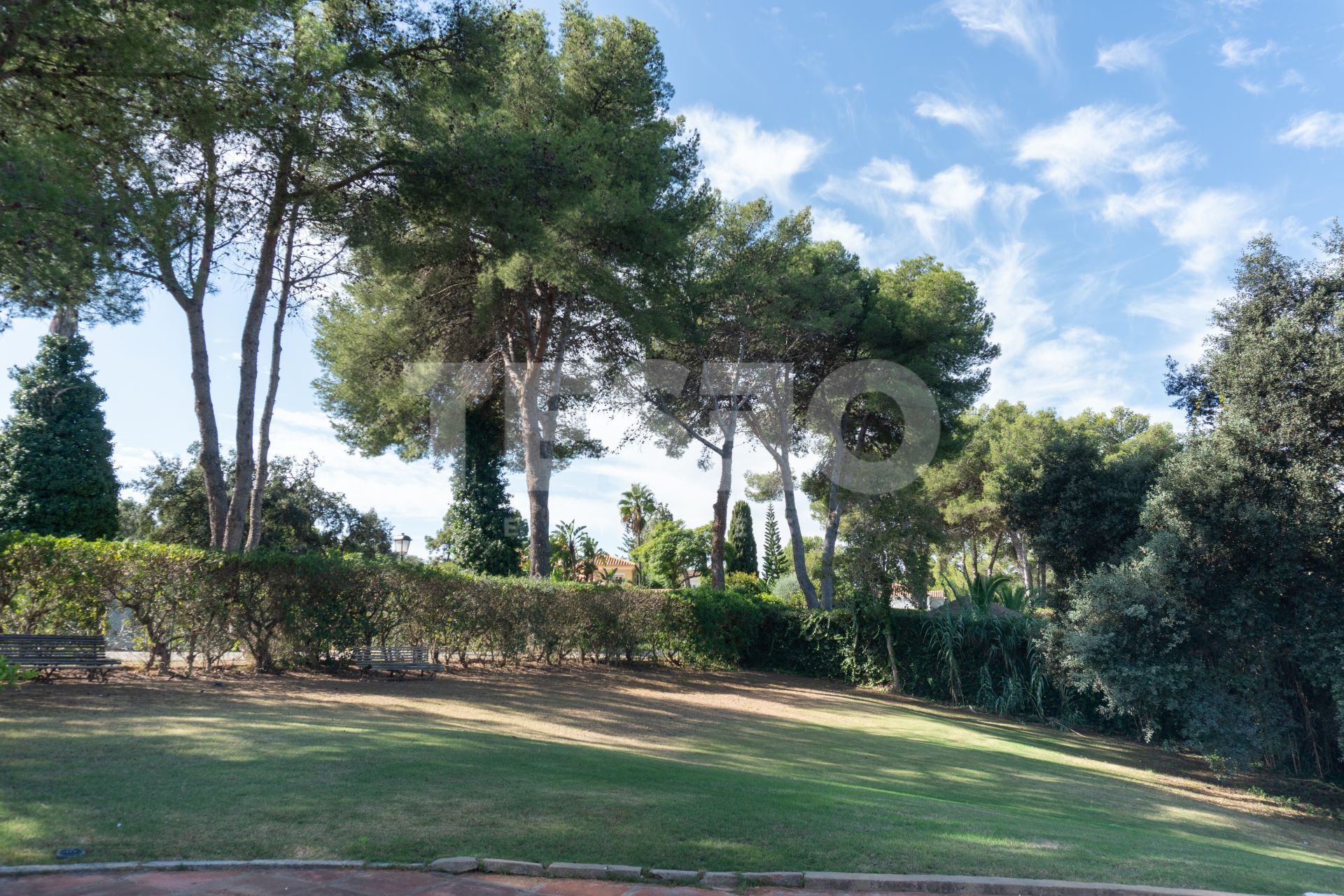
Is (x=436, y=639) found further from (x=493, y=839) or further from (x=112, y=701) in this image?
(x=493, y=839)

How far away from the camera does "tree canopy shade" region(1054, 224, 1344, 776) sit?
10.8 m

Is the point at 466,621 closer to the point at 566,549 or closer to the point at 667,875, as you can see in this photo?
the point at 667,875

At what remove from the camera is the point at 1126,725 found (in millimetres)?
14375

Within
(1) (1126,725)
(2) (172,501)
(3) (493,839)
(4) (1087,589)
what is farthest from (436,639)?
(2) (172,501)

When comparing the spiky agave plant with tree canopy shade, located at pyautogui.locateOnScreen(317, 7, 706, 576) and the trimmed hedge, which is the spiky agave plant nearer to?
the trimmed hedge

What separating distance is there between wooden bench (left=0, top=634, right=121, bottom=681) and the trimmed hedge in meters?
0.24

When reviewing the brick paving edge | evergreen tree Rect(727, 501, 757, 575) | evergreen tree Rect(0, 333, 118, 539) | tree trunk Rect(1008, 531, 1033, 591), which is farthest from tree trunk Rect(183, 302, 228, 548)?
tree trunk Rect(1008, 531, 1033, 591)

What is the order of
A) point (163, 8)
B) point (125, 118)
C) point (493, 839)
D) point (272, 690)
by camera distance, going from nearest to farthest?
1. point (493, 839)
2. point (163, 8)
3. point (125, 118)
4. point (272, 690)

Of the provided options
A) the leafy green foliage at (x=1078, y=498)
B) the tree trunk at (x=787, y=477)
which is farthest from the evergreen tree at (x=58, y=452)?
the leafy green foliage at (x=1078, y=498)

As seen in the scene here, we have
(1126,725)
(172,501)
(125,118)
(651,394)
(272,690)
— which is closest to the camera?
(125,118)

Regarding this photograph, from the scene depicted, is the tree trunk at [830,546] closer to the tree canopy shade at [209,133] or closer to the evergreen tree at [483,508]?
the evergreen tree at [483,508]

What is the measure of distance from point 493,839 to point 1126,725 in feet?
45.6

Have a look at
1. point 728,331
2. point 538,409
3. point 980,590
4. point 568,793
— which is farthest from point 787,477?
point 568,793

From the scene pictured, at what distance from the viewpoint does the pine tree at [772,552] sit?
126ft
